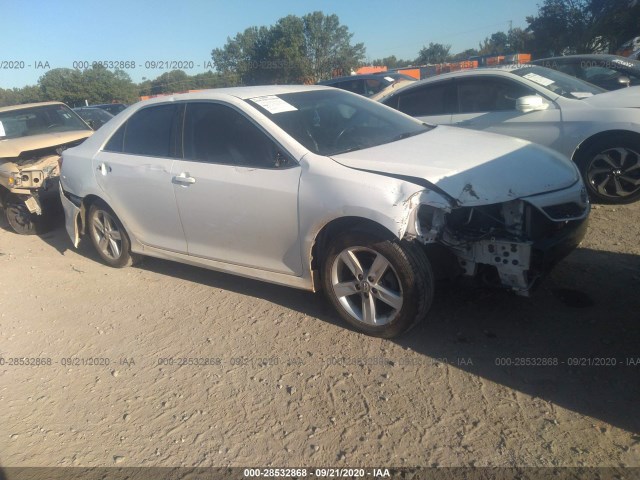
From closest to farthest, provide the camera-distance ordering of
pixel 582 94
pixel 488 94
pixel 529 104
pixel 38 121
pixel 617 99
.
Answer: pixel 617 99 → pixel 529 104 → pixel 582 94 → pixel 488 94 → pixel 38 121

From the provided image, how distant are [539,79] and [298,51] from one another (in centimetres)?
3868

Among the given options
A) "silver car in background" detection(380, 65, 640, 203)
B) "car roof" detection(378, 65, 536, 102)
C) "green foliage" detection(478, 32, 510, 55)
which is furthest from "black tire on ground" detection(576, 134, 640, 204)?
"green foliage" detection(478, 32, 510, 55)

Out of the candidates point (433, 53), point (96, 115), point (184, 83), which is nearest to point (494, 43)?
point (433, 53)

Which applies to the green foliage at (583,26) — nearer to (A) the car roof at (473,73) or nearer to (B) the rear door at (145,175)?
(A) the car roof at (473,73)

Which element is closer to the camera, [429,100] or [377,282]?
[377,282]

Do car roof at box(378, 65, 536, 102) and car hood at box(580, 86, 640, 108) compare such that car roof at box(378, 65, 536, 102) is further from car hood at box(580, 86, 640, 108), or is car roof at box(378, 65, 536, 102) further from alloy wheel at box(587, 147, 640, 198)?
alloy wheel at box(587, 147, 640, 198)

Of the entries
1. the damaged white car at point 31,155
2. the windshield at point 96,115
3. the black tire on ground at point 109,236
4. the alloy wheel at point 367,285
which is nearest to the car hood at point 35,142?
the damaged white car at point 31,155

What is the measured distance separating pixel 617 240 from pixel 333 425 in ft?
10.6

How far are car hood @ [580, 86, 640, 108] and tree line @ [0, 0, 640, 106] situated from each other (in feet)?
72.3

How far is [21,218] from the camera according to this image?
23.5ft

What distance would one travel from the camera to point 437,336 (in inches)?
138

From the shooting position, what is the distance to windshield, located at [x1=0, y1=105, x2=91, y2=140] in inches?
311

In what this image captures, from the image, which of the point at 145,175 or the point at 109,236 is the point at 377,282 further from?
the point at 109,236

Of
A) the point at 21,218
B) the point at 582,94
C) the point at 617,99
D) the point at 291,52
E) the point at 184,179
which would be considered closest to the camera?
the point at 184,179
